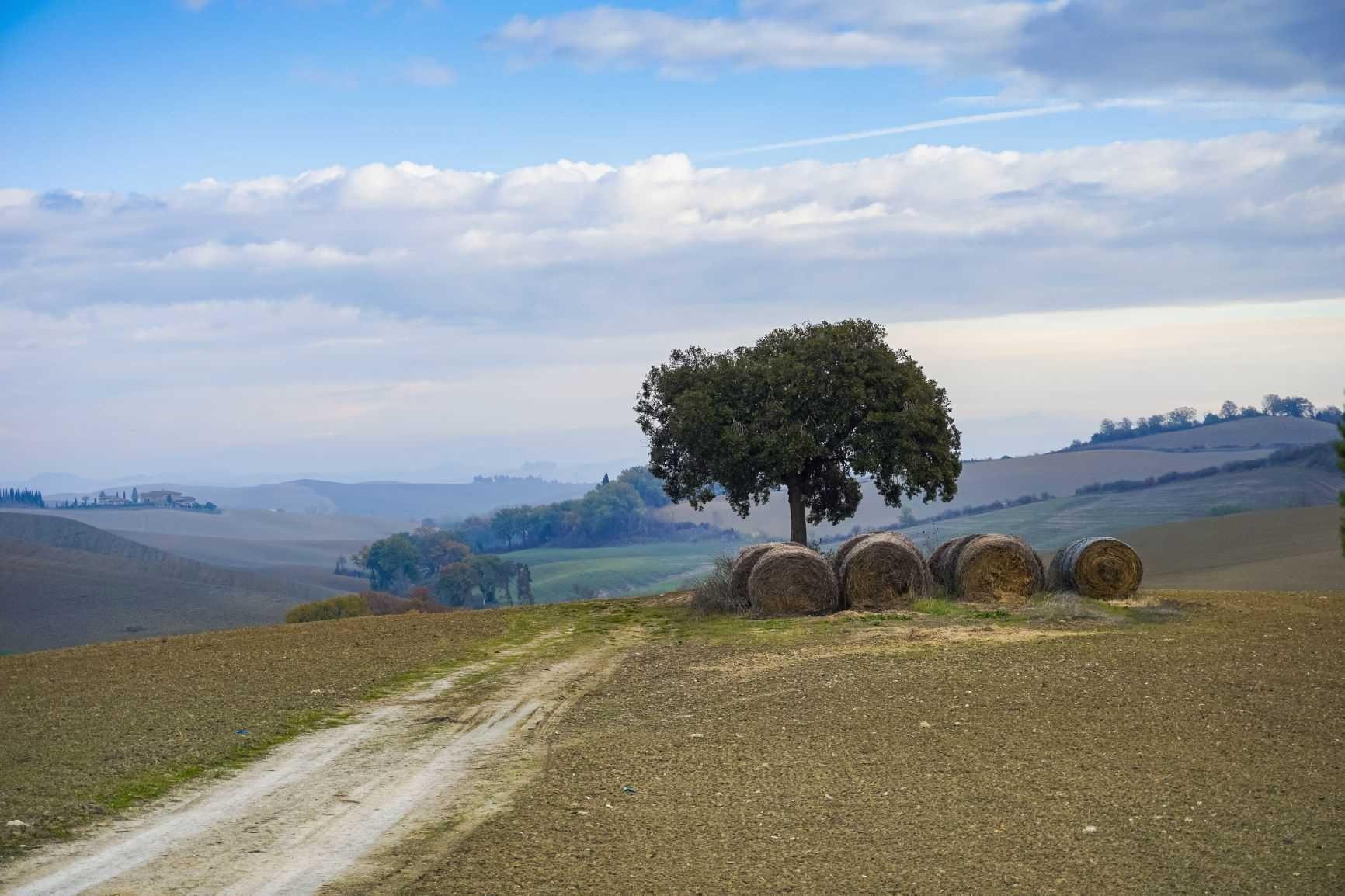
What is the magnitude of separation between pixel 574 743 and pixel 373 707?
3502 millimetres

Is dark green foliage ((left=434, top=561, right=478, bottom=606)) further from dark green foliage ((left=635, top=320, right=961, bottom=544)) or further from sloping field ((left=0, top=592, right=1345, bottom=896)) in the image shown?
sloping field ((left=0, top=592, right=1345, bottom=896))

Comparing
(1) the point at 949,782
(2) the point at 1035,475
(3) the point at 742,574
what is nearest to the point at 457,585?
(2) the point at 1035,475

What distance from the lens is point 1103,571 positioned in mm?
21953

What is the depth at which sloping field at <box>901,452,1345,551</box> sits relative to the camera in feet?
232

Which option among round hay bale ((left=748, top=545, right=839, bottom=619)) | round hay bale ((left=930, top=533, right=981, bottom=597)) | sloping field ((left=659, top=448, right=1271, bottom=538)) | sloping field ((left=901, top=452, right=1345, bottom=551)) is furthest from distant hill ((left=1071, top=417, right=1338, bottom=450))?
round hay bale ((left=748, top=545, right=839, bottom=619))

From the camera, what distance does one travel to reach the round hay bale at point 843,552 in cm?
2306

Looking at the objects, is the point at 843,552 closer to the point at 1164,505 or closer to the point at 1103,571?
the point at 1103,571

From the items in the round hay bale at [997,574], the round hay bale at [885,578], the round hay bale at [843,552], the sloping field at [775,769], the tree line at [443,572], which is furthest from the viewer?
the tree line at [443,572]

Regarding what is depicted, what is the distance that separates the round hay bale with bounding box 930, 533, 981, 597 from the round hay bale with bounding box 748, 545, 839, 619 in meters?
2.22

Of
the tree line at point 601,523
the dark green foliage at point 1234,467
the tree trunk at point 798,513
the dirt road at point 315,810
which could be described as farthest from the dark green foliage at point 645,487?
the dirt road at point 315,810

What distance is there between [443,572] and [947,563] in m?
70.3

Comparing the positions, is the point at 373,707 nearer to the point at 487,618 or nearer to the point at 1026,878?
the point at 1026,878

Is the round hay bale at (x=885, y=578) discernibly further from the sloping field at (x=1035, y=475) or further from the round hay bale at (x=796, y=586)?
the sloping field at (x=1035, y=475)

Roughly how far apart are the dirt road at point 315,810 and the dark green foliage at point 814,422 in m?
16.7
